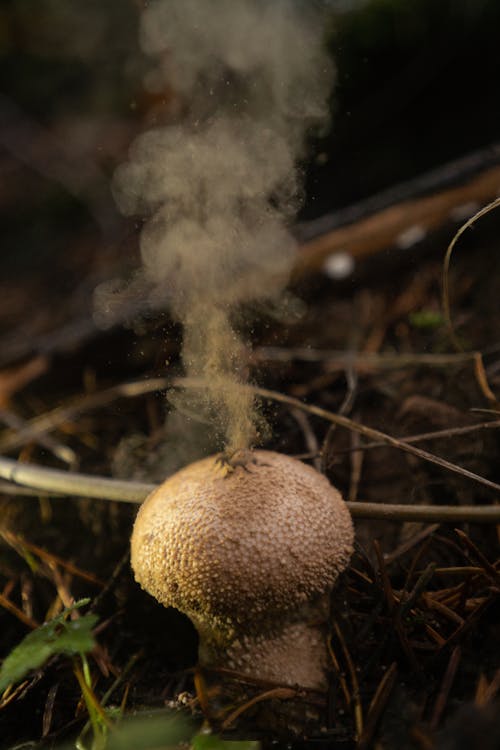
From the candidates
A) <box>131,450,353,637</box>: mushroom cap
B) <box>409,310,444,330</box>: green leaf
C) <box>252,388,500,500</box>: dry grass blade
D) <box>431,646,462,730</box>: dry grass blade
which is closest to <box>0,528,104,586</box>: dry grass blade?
<box>131,450,353,637</box>: mushroom cap

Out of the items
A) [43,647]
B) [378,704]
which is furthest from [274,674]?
[43,647]

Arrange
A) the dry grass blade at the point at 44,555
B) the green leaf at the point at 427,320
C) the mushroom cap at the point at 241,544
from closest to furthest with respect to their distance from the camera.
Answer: the mushroom cap at the point at 241,544
the dry grass blade at the point at 44,555
the green leaf at the point at 427,320

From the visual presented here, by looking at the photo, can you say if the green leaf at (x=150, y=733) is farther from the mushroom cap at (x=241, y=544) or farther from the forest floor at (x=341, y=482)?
the mushroom cap at (x=241, y=544)

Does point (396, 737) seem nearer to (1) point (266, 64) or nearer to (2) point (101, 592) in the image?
(2) point (101, 592)

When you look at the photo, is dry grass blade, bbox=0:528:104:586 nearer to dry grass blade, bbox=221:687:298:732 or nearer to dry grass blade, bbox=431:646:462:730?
dry grass blade, bbox=221:687:298:732

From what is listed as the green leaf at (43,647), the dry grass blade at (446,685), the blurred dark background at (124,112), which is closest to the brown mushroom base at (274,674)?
the dry grass blade at (446,685)

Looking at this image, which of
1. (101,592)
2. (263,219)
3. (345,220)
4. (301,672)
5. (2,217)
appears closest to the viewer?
(301,672)

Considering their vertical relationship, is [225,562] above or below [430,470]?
below

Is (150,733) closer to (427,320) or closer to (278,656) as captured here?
(278,656)

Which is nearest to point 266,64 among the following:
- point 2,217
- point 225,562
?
point 225,562
